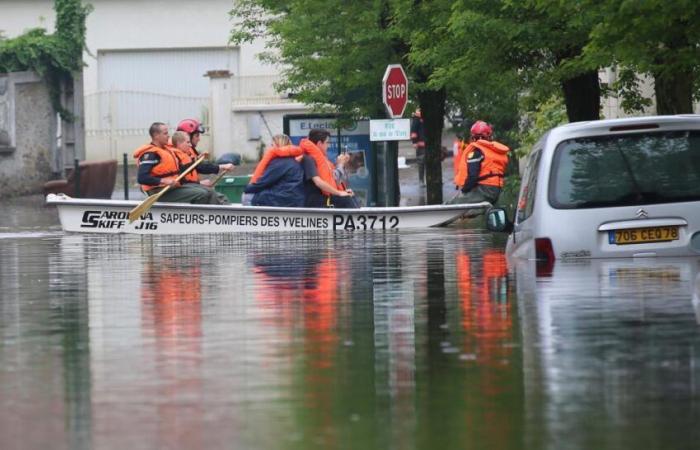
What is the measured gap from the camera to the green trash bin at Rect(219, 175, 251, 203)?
3503 centimetres

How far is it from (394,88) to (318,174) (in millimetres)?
3167

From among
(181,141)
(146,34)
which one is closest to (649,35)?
(181,141)

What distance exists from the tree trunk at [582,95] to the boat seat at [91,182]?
56.1ft

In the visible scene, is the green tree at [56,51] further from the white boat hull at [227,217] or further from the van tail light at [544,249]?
the van tail light at [544,249]

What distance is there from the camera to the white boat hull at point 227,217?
27.4 metres

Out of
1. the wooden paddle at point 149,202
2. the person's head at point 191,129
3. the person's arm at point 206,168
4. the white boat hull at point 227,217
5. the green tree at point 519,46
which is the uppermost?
the green tree at point 519,46

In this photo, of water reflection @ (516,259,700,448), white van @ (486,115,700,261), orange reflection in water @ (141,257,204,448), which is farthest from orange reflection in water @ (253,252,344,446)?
white van @ (486,115,700,261)

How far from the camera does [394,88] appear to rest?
30.6 meters

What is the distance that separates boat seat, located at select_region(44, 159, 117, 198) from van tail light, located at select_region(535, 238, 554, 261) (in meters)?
27.9

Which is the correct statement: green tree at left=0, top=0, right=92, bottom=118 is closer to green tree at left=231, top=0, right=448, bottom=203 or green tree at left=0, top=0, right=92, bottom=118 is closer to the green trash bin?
the green trash bin

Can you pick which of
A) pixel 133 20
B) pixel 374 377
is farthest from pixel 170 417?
pixel 133 20

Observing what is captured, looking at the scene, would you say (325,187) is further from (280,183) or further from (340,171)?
(340,171)

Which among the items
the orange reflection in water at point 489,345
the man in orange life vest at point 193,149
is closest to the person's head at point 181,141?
the man in orange life vest at point 193,149

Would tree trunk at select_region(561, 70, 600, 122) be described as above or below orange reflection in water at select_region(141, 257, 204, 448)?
above
